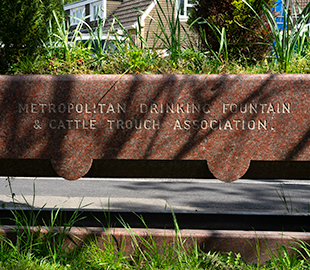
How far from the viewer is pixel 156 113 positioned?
271cm

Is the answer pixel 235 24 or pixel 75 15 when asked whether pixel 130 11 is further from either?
pixel 235 24

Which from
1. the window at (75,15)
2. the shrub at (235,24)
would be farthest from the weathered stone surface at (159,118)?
the shrub at (235,24)

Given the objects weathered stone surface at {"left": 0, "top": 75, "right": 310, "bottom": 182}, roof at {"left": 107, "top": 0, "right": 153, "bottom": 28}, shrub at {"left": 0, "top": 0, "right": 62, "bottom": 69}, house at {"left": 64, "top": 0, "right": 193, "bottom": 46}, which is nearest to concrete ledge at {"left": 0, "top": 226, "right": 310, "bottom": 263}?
weathered stone surface at {"left": 0, "top": 75, "right": 310, "bottom": 182}

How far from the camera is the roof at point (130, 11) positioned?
17047 millimetres

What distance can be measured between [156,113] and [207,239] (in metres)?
0.98

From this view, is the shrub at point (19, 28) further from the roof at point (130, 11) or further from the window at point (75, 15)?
the roof at point (130, 11)

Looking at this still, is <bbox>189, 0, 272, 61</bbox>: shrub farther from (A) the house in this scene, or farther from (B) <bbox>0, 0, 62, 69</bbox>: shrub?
(A) the house

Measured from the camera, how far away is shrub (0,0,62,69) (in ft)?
11.2

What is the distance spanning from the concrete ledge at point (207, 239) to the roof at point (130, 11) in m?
14.8

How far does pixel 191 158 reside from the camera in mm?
2762

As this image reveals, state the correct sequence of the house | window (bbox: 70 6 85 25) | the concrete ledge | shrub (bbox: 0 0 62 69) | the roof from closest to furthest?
the concrete ledge < shrub (bbox: 0 0 62 69) < window (bbox: 70 6 85 25) < the house < the roof

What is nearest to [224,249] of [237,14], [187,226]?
[187,226]

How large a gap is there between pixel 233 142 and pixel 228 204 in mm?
2925

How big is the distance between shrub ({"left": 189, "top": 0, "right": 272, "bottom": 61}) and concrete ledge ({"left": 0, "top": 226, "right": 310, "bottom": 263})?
5.35ft
